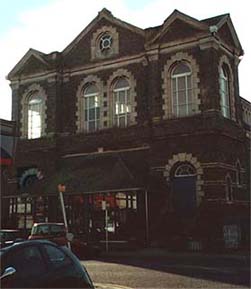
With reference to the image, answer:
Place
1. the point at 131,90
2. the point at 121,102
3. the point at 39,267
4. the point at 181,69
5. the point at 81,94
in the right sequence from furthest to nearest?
the point at 81,94 → the point at 121,102 → the point at 131,90 → the point at 181,69 → the point at 39,267

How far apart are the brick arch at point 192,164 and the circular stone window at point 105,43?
28.6 ft

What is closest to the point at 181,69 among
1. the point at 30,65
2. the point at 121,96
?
the point at 121,96

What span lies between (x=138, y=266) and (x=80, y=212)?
37.3 ft

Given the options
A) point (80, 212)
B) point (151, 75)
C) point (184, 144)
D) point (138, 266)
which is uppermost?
point (151, 75)

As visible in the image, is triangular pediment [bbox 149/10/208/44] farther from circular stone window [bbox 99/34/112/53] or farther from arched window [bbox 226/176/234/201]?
arched window [bbox 226/176/234/201]

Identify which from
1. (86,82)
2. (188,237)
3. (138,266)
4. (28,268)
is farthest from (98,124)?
(28,268)

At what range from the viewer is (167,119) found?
30.3 meters

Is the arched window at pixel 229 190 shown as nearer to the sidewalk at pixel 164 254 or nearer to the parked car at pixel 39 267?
the sidewalk at pixel 164 254

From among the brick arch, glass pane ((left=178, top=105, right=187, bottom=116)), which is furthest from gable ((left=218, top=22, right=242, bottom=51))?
the brick arch

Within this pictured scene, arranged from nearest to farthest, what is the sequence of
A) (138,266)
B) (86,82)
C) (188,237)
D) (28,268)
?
(28,268) → (138,266) → (188,237) → (86,82)

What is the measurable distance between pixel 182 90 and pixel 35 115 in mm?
10895

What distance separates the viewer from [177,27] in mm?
30766

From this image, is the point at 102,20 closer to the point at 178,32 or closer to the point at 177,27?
the point at 177,27

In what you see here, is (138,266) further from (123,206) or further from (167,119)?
(167,119)
